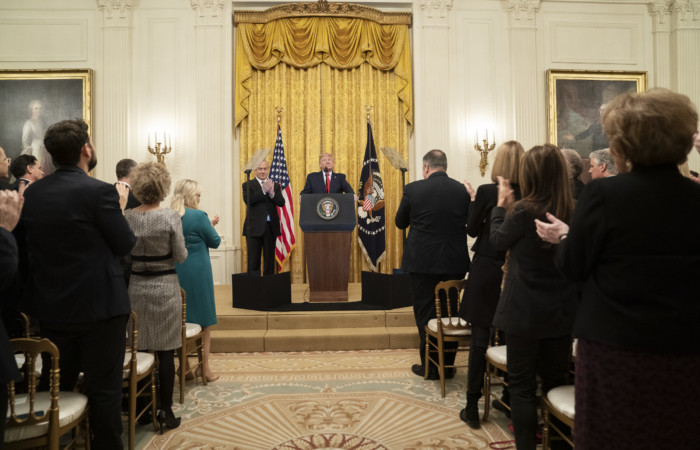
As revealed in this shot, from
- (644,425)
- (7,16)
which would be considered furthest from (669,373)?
(7,16)

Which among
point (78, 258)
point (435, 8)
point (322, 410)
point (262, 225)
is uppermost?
point (435, 8)

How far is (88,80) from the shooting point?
26.1 feet

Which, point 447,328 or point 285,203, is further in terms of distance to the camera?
point 285,203

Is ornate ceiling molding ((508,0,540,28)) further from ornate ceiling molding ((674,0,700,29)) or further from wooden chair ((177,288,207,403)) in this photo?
wooden chair ((177,288,207,403))

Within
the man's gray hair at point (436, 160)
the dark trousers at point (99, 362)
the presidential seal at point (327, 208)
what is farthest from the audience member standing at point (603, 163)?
the dark trousers at point (99, 362)

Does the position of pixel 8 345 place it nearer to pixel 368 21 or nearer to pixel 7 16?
pixel 368 21

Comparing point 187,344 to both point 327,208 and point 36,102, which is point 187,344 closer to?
point 327,208

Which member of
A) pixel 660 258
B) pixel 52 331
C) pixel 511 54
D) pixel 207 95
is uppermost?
pixel 511 54

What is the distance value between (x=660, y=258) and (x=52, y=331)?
8.36ft

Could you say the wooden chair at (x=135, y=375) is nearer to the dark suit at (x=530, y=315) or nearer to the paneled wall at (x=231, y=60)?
the dark suit at (x=530, y=315)

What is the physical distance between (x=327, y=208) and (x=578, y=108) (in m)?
4.98

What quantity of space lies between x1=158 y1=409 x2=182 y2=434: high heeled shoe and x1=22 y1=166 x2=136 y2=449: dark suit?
3.25 feet

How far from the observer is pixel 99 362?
7.98 ft

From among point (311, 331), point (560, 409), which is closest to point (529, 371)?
point (560, 409)
